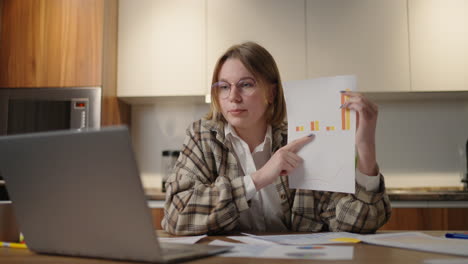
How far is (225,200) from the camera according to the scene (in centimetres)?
115

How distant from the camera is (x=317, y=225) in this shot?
129 centimetres

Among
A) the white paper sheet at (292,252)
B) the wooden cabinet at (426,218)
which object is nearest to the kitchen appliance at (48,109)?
the wooden cabinet at (426,218)

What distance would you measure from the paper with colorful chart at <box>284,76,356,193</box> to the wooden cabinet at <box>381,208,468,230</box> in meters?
1.33

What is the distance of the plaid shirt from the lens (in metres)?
1.15

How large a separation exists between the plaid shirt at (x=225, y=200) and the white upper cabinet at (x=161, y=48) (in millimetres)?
1264

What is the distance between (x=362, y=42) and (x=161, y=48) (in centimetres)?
121

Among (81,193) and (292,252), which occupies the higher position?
(81,193)

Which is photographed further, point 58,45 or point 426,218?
point 58,45

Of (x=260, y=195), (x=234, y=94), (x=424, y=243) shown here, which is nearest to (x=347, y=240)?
(x=424, y=243)

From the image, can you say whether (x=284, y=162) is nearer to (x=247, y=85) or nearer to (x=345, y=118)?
(x=345, y=118)

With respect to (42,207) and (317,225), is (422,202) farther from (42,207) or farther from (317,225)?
(42,207)

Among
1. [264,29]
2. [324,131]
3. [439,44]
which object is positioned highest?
[264,29]

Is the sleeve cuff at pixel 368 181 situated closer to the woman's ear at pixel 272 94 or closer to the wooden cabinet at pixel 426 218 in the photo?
the woman's ear at pixel 272 94

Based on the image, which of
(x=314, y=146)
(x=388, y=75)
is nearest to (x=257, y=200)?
(x=314, y=146)
